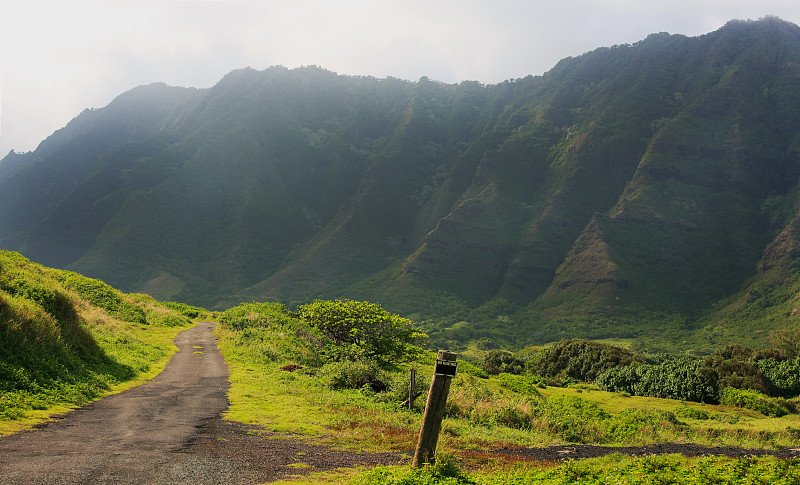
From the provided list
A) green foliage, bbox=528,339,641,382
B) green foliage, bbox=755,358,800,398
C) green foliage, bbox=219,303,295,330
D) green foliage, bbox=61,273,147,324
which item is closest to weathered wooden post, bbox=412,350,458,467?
green foliage, bbox=219,303,295,330

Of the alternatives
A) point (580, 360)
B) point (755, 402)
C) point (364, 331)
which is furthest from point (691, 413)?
point (580, 360)

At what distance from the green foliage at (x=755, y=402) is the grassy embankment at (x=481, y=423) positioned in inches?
54.5

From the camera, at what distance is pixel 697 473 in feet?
30.4

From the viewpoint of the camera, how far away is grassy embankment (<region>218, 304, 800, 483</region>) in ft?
30.7

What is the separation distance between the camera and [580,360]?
5241 centimetres

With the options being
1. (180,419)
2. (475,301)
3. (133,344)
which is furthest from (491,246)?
(180,419)

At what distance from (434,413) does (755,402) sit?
3118cm

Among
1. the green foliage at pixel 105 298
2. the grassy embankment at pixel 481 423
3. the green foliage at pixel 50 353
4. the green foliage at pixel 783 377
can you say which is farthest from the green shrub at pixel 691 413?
the green foliage at pixel 105 298

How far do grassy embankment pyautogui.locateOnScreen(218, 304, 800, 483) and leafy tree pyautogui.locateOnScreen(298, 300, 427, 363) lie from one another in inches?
104

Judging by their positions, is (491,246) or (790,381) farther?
(491,246)

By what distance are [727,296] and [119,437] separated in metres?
164

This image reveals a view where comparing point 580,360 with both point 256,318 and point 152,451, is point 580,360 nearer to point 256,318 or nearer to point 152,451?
point 256,318

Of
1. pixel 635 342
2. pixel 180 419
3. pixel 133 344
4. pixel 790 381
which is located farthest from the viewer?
pixel 635 342

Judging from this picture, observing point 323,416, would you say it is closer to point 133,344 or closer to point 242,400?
point 242,400
